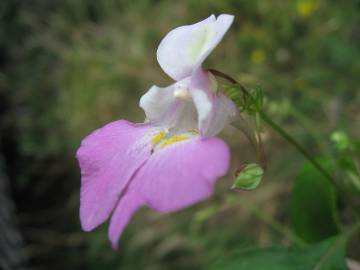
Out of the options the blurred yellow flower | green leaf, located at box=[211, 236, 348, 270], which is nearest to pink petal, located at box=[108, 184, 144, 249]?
green leaf, located at box=[211, 236, 348, 270]

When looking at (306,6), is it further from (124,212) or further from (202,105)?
(124,212)

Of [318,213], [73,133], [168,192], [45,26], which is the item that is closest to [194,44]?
[168,192]

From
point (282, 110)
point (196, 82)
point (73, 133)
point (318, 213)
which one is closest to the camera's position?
point (196, 82)

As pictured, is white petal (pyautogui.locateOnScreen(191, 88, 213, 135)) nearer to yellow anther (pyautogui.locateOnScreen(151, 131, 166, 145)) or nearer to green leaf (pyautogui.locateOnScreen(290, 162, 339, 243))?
yellow anther (pyautogui.locateOnScreen(151, 131, 166, 145))

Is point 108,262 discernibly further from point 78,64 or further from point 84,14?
point 84,14

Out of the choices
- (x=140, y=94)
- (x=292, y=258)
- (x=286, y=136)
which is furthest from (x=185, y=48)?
(x=140, y=94)

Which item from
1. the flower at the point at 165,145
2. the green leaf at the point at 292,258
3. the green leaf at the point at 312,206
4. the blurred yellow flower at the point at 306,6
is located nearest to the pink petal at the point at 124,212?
the flower at the point at 165,145
